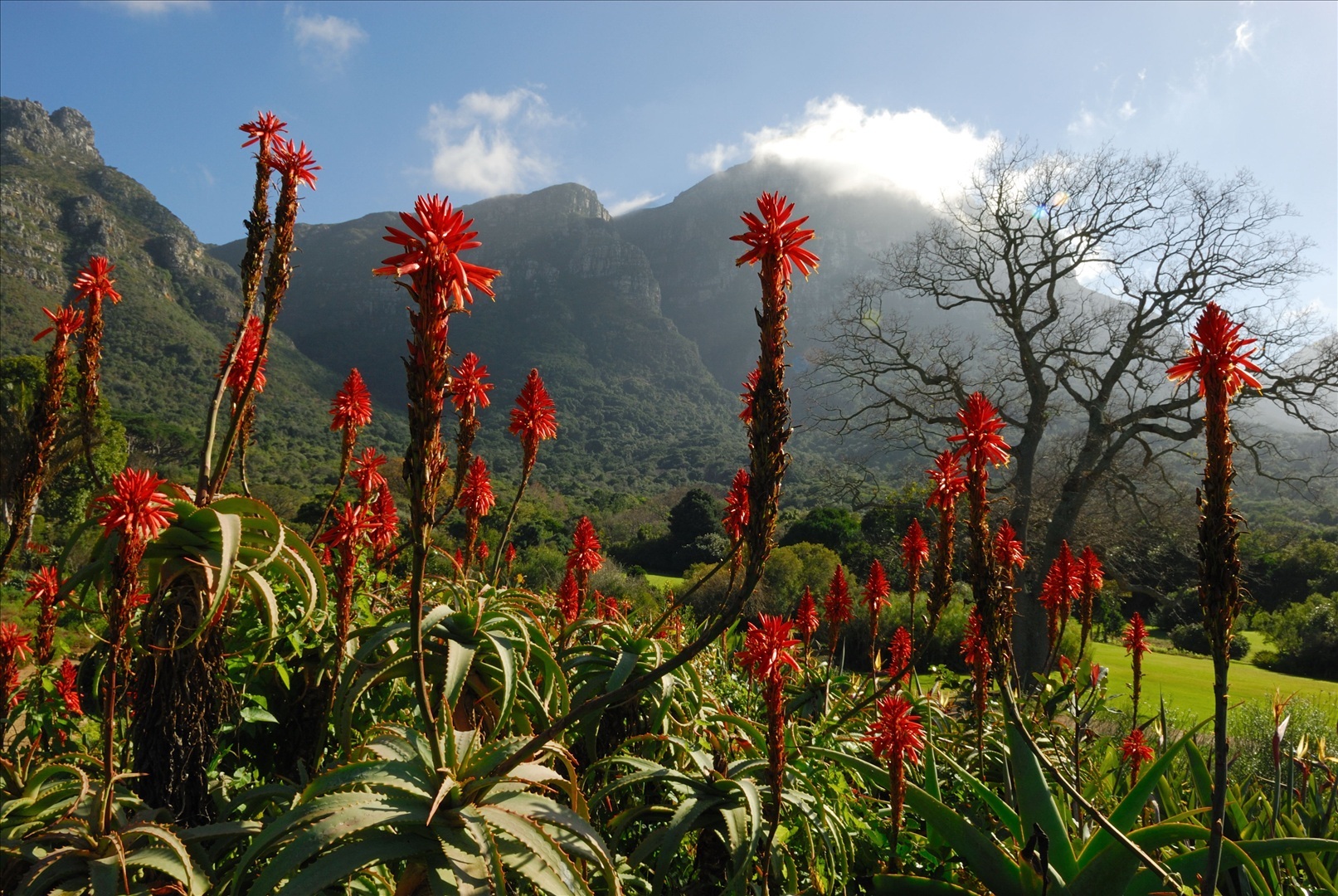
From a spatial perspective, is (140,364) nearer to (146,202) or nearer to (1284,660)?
(146,202)

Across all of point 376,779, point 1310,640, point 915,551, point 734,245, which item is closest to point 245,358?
point 376,779

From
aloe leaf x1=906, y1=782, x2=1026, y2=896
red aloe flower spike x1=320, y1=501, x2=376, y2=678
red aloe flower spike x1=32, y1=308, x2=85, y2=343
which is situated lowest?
aloe leaf x1=906, y1=782, x2=1026, y2=896

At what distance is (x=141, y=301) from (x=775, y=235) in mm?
60950

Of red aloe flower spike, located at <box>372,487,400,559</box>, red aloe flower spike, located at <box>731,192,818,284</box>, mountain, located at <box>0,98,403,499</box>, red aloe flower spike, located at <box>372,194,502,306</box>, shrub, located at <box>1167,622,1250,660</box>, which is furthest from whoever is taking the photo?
mountain, located at <box>0,98,403,499</box>

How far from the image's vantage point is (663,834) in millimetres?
2203

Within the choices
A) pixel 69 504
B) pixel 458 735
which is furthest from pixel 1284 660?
pixel 69 504

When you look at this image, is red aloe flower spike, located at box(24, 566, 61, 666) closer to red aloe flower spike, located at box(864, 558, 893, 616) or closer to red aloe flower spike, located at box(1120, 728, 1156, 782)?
red aloe flower spike, located at box(864, 558, 893, 616)

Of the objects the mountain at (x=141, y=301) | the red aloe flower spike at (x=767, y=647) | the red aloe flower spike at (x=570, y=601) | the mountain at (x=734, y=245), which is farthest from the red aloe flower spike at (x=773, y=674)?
the mountain at (x=734, y=245)

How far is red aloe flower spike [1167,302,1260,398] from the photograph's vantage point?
1.78 meters

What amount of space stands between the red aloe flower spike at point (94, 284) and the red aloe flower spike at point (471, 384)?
1.30 meters

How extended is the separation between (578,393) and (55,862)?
73351mm

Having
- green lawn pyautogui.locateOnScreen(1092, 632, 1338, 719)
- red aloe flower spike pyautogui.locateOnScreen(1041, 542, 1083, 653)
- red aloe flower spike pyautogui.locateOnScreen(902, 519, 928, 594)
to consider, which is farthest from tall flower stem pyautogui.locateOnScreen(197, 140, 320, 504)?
green lawn pyautogui.locateOnScreen(1092, 632, 1338, 719)

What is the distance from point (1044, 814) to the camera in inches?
96.4

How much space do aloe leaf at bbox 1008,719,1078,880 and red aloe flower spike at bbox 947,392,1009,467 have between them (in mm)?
981
